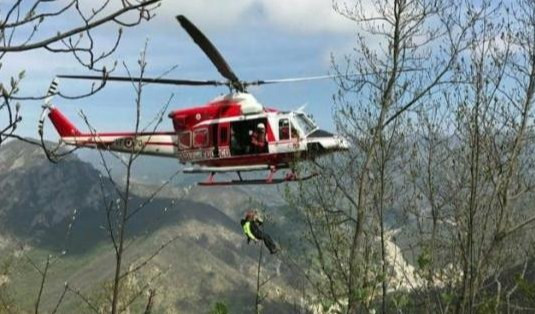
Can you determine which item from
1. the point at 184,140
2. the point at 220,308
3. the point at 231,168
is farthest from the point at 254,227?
the point at 184,140

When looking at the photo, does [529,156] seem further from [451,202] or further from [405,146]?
[405,146]

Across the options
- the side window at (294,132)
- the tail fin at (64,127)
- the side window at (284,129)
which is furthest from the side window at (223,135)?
Answer: the tail fin at (64,127)

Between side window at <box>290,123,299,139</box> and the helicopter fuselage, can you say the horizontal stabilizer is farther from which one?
side window at <box>290,123,299,139</box>

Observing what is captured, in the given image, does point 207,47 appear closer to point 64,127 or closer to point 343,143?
point 343,143

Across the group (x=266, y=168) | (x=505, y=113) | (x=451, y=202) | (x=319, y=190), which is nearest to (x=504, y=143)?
(x=505, y=113)

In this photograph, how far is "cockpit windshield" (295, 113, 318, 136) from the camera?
24.7 m

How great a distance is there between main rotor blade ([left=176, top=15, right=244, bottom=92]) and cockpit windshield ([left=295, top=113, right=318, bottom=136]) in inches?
129

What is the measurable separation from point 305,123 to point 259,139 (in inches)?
84.6

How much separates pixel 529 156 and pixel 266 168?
395 inches

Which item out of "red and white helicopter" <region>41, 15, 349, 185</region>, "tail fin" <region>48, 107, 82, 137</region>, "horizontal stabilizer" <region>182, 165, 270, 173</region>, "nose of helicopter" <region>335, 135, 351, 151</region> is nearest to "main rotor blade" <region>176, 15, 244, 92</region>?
"red and white helicopter" <region>41, 15, 349, 185</region>

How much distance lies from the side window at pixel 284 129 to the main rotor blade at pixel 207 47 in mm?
2725

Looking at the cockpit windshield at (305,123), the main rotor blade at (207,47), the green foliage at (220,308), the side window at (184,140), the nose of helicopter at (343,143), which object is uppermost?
the main rotor blade at (207,47)

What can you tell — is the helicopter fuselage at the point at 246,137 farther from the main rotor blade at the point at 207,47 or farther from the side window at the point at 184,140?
the main rotor blade at the point at 207,47

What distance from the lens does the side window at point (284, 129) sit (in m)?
24.3
